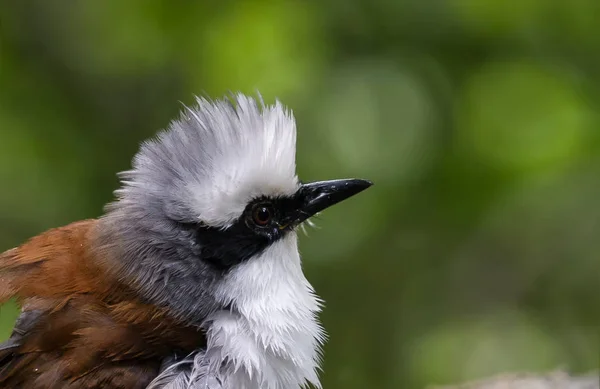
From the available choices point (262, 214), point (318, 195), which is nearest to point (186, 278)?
point (262, 214)

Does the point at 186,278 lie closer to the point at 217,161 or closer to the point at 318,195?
the point at 217,161

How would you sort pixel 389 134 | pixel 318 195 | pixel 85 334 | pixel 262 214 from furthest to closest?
pixel 389 134 < pixel 318 195 < pixel 262 214 < pixel 85 334

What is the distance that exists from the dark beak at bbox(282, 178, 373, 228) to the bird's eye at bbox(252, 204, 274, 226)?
10cm

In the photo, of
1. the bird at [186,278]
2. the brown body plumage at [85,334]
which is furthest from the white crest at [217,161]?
the brown body plumage at [85,334]

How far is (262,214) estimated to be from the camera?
3227 mm

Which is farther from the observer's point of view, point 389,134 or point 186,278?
point 389,134

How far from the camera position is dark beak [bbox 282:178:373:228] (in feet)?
11.0

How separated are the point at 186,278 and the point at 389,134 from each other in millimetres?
2685

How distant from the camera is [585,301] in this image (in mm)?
6180

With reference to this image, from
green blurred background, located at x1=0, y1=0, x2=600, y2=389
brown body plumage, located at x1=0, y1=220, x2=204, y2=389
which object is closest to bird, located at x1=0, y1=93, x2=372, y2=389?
brown body plumage, located at x1=0, y1=220, x2=204, y2=389

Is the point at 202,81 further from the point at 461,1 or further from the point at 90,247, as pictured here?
the point at 90,247

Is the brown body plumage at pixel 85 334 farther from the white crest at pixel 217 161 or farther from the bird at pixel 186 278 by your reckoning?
the white crest at pixel 217 161

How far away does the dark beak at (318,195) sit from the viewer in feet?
11.0

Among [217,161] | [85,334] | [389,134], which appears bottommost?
[85,334]
